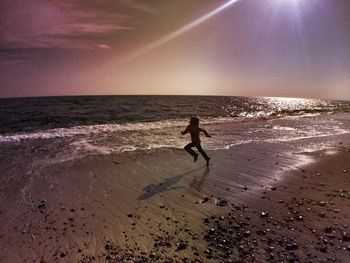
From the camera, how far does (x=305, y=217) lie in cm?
657

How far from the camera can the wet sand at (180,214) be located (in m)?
5.25

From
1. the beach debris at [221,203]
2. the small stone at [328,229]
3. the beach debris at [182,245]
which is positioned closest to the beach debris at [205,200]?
the beach debris at [221,203]

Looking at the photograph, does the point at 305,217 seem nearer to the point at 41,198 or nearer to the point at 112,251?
the point at 112,251

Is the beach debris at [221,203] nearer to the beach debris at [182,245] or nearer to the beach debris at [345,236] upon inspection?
the beach debris at [182,245]

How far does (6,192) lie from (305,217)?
794cm

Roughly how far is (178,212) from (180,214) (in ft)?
0.40

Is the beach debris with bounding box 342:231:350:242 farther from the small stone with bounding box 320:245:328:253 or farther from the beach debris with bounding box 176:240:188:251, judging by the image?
the beach debris with bounding box 176:240:188:251

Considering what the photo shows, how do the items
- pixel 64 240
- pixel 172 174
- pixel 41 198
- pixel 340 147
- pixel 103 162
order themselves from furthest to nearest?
1. pixel 340 147
2. pixel 103 162
3. pixel 172 174
4. pixel 41 198
5. pixel 64 240

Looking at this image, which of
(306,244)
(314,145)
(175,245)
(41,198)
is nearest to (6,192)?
(41,198)

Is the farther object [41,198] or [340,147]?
[340,147]

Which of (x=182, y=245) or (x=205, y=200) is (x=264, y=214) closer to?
(x=205, y=200)

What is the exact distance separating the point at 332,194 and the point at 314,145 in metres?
8.71

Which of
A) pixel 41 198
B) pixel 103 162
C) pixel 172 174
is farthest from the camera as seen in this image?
pixel 103 162

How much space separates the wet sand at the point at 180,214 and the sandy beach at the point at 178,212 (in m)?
0.02
